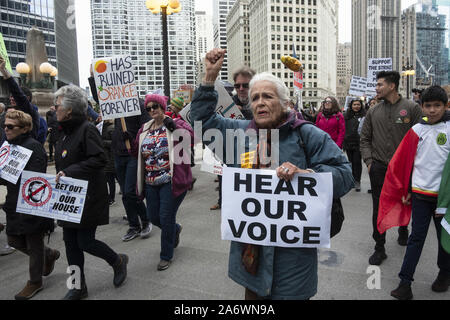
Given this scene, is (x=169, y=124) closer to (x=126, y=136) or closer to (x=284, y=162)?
(x=126, y=136)

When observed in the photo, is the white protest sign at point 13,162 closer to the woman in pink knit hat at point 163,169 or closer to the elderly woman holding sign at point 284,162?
the woman in pink knit hat at point 163,169

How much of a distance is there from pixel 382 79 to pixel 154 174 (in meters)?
2.89

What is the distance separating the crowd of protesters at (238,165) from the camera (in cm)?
199

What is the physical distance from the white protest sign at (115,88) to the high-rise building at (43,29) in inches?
2025

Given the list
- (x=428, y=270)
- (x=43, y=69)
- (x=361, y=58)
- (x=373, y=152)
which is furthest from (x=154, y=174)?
(x=361, y=58)

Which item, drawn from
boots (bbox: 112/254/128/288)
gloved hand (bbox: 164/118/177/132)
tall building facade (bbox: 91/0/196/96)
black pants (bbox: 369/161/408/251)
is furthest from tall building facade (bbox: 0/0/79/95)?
black pants (bbox: 369/161/408/251)

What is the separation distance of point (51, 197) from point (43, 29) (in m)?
81.0

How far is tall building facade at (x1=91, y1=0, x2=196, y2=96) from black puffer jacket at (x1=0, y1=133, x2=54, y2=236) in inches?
4883

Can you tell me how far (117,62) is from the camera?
473 cm

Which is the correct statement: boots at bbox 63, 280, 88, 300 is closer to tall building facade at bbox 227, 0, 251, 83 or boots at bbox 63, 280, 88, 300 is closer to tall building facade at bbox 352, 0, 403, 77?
tall building facade at bbox 227, 0, 251, 83

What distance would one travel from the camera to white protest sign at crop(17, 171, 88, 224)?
10.0 ft

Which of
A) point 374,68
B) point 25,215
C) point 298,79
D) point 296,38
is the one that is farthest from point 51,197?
point 296,38

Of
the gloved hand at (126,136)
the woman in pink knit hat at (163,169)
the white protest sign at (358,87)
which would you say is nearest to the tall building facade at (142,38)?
the white protest sign at (358,87)

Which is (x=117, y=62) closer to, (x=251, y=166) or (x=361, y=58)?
(x=251, y=166)
